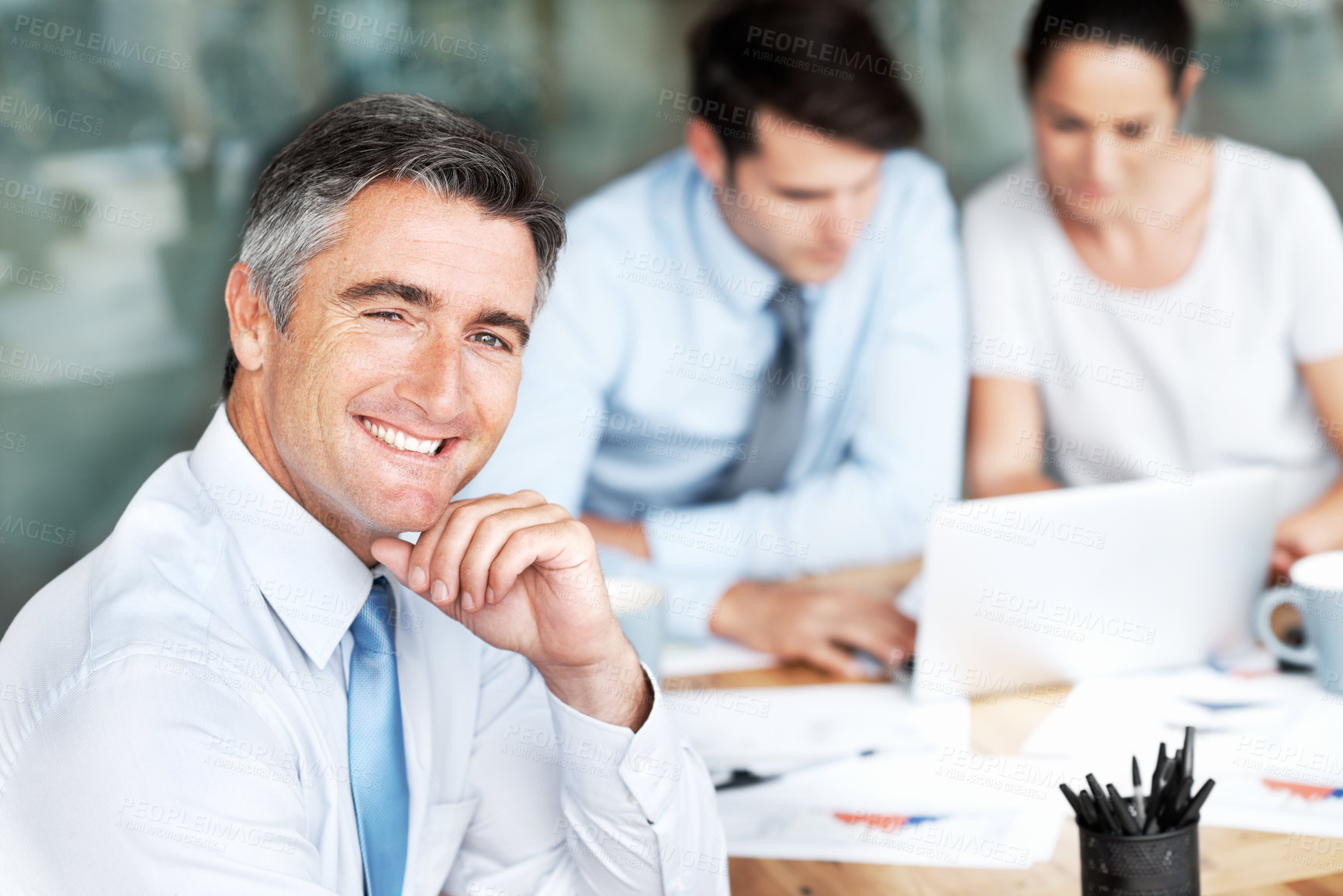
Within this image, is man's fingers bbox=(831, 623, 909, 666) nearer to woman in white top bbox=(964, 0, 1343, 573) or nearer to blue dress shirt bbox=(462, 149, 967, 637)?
blue dress shirt bbox=(462, 149, 967, 637)

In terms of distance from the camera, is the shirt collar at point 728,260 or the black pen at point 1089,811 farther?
the shirt collar at point 728,260

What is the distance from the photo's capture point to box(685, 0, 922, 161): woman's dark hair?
204cm

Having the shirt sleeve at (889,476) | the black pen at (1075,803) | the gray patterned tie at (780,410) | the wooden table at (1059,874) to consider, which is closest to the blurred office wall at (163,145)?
the gray patterned tie at (780,410)

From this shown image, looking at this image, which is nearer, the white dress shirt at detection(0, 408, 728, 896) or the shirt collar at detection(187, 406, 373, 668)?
the white dress shirt at detection(0, 408, 728, 896)

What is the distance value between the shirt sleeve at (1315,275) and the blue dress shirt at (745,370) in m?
0.55

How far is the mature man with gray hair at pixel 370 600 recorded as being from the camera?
77 cm

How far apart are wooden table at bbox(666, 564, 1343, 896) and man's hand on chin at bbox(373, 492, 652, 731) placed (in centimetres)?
18

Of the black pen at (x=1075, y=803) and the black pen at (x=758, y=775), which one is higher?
the black pen at (x=1075, y=803)

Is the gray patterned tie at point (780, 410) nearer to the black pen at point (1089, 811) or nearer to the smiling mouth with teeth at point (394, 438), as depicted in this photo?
the smiling mouth with teeth at point (394, 438)

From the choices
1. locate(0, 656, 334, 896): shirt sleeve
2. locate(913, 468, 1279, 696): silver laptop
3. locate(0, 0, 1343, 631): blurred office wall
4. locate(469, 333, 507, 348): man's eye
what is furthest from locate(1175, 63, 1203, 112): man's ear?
locate(0, 656, 334, 896): shirt sleeve

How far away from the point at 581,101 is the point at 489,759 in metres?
1.31

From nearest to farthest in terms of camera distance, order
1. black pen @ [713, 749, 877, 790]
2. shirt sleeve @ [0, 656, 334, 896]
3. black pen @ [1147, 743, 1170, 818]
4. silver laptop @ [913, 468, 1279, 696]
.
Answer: shirt sleeve @ [0, 656, 334, 896] → black pen @ [1147, 743, 1170, 818] → black pen @ [713, 749, 877, 790] → silver laptop @ [913, 468, 1279, 696]

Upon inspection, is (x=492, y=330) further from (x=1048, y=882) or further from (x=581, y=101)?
(x=581, y=101)

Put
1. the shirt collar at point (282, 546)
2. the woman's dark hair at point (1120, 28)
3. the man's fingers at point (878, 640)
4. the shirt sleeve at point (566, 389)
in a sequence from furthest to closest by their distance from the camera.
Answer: the woman's dark hair at point (1120, 28)
the shirt sleeve at point (566, 389)
the man's fingers at point (878, 640)
the shirt collar at point (282, 546)
